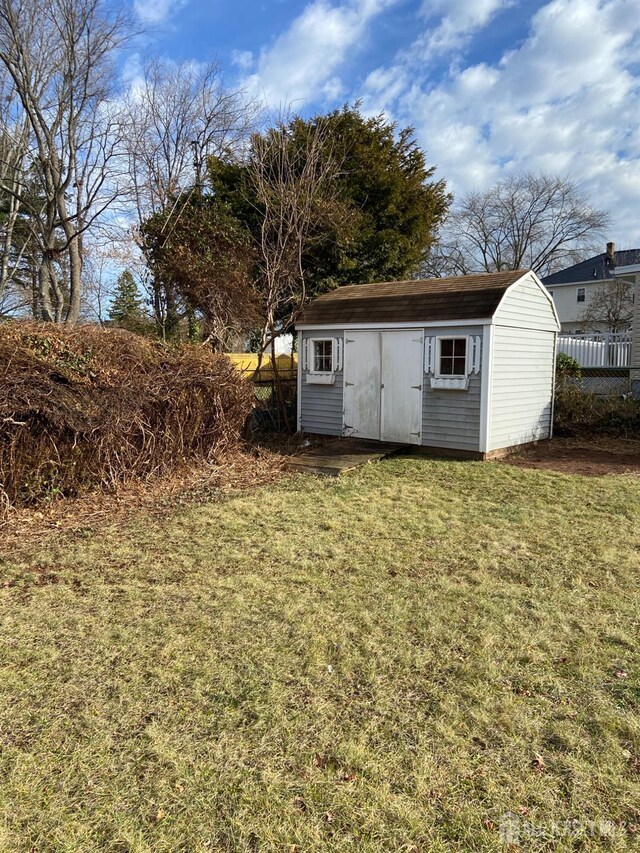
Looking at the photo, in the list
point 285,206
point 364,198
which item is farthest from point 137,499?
point 364,198

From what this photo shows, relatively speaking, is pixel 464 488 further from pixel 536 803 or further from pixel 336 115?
pixel 336 115

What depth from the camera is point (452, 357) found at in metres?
8.52

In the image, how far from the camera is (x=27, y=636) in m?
3.12

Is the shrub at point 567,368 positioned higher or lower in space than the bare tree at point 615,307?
lower

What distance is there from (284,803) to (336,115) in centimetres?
1584

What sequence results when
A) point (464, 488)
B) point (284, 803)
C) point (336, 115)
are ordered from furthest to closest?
point (336, 115) → point (464, 488) → point (284, 803)

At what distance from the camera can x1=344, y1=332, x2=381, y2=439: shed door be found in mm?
9273

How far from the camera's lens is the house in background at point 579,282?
95.2ft

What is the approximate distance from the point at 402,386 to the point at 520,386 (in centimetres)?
203

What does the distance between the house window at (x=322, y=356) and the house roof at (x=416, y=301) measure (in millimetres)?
384

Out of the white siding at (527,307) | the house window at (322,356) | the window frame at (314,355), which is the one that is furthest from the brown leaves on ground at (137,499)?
the white siding at (527,307)

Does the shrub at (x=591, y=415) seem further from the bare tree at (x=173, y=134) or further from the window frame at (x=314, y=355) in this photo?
the bare tree at (x=173, y=134)

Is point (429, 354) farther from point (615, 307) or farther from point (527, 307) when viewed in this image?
point (615, 307)

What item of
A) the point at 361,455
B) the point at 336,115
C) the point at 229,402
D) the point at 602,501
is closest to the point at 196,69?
the point at 336,115
